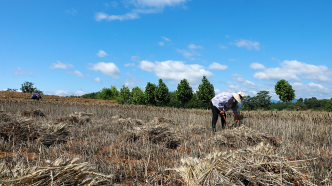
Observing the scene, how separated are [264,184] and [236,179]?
0.29 meters

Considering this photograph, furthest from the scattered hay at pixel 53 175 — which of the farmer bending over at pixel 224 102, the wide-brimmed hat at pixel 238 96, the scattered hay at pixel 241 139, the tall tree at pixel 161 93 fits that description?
the tall tree at pixel 161 93

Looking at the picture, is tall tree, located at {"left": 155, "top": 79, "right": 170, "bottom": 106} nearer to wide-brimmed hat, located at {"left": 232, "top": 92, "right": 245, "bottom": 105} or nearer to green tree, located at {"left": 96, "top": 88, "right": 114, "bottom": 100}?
green tree, located at {"left": 96, "top": 88, "right": 114, "bottom": 100}

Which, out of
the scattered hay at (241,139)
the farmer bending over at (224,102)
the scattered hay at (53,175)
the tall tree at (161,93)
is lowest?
the scattered hay at (241,139)

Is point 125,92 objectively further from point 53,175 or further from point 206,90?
point 53,175

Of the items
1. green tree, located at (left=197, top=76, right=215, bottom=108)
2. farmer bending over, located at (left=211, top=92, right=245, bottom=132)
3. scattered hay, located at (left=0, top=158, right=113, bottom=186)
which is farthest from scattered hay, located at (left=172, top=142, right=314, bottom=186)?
green tree, located at (left=197, top=76, right=215, bottom=108)

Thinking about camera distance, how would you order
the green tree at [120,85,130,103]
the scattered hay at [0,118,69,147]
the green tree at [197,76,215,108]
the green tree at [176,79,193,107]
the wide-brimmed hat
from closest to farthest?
the scattered hay at [0,118,69,147] < the wide-brimmed hat < the green tree at [197,76,215,108] < the green tree at [176,79,193,107] < the green tree at [120,85,130,103]

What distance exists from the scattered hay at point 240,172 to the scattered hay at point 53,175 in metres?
1.02

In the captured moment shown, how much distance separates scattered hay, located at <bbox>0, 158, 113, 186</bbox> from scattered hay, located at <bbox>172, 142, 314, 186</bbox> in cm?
102

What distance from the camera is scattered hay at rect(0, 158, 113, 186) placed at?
65.0 inches

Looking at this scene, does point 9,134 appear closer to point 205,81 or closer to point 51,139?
point 51,139

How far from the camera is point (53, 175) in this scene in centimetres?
171

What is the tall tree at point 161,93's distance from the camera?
3055 cm

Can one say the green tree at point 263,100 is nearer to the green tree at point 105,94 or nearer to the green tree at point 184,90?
the green tree at point 184,90

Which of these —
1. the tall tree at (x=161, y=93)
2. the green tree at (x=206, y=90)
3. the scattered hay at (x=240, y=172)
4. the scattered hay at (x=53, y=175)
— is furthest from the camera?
the tall tree at (x=161, y=93)
